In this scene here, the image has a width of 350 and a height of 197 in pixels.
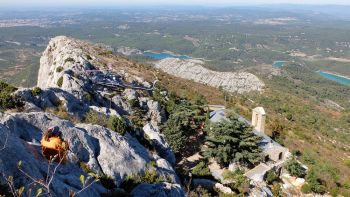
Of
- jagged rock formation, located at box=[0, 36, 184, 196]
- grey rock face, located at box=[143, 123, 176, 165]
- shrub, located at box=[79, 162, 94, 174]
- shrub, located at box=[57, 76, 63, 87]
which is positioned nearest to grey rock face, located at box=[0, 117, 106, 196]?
jagged rock formation, located at box=[0, 36, 184, 196]

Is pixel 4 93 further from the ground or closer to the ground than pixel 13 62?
further from the ground

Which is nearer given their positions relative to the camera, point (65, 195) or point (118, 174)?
point (65, 195)

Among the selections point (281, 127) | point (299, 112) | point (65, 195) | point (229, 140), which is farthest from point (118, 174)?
point (299, 112)

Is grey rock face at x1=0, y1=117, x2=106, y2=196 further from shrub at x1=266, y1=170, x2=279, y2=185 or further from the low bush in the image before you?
shrub at x1=266, y1=170, x2=279, y2=185

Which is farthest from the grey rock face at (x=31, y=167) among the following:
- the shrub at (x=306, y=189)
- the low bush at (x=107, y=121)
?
the shrub at (x=306, y=189)

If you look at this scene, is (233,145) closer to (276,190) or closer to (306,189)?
(276,190)

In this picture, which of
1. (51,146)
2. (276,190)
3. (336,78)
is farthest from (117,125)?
(336,78)

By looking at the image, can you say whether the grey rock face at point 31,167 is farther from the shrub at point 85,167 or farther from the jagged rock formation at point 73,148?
the shrub at point 85,167

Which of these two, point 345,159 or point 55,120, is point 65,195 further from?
point 345,159
